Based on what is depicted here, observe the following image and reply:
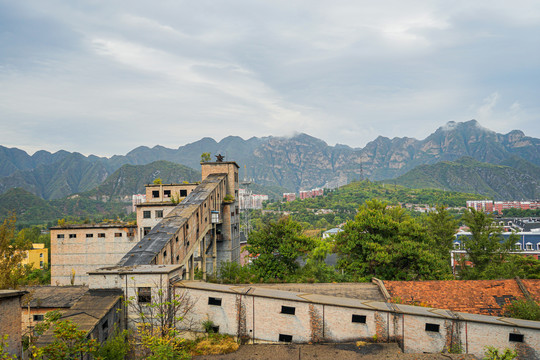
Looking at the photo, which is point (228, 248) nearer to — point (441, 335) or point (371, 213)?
point (371, 213)

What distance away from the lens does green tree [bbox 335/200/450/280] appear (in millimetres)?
29406

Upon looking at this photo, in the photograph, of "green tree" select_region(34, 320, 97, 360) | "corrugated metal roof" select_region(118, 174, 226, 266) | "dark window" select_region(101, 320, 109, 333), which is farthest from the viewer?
"corrugated metal roof" select_region(118, 174, 226, 266)

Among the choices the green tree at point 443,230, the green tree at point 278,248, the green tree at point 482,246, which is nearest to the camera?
the green tree at point 278,248

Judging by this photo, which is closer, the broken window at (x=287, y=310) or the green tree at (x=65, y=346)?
the green tree at (x=65, y=346)

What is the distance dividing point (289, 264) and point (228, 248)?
710cm

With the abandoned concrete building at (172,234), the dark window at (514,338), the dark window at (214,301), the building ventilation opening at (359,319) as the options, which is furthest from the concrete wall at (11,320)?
the dark window at (514,338)

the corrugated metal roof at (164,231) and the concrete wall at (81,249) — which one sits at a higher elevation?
the corrugated metal roof at (164,231)

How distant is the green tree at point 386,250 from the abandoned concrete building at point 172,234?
1177 centimetres

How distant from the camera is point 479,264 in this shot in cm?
3834

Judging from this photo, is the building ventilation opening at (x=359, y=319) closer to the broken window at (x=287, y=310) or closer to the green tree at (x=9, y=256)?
the broken window at (x=287, y=310)

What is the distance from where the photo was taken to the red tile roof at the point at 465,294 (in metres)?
21.9

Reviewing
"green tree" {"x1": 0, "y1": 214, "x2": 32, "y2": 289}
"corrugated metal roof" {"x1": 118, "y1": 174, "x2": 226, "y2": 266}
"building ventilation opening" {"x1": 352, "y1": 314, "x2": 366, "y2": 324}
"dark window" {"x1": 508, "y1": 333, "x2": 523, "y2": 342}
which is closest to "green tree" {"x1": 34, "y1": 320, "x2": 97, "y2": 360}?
"corrugated metal roof" {"x1": 118, "y1": 174, "x2": 226, "y2": 266}

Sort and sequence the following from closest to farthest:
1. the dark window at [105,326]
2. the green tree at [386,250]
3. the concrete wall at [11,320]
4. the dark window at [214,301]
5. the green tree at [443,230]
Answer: the concrete wall at [11,320] < the dark window at [105,326] < the dark window at [214,301] < the green tree at [386,250] < the green tree at [443,230]

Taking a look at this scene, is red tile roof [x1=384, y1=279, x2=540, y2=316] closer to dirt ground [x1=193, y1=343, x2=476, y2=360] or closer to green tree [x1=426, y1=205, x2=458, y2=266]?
dirt ground [x1=193, y1=343, x2=476, y2=360]
